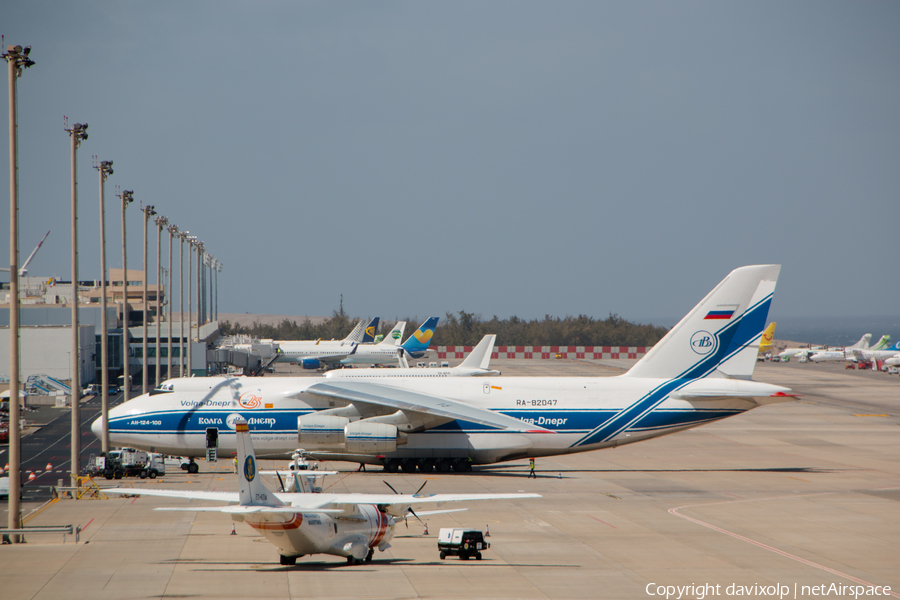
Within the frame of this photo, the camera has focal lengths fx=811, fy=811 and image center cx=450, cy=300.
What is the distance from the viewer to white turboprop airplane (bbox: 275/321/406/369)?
99.6 meters

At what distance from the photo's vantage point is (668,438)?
49.1 metres

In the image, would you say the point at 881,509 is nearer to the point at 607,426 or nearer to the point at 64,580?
the point at 607,426

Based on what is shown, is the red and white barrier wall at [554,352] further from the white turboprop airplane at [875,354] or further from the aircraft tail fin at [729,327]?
the aircraft tail fin at [729,327]

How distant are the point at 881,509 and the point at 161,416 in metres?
28.4

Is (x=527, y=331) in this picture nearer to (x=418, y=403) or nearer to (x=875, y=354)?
(x=875, y=354)

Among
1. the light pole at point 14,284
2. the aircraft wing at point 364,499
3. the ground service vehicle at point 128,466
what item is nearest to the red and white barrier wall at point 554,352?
the ground service vehicle at point 128,466

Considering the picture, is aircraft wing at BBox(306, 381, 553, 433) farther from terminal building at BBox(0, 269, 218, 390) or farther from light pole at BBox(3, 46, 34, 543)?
terminal building at BBox(0, 269, 218, 390)

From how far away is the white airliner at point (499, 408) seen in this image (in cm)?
3456

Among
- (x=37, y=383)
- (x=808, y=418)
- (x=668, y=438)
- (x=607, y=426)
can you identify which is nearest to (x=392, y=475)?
(x=607, y=426)

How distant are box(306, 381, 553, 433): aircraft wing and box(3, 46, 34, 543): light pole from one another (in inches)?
549

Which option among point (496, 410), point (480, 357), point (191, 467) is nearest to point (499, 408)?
point (496, 410)

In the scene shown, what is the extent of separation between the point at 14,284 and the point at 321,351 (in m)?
80.3

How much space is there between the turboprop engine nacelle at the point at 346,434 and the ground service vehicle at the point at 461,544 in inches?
545

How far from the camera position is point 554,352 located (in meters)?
128
